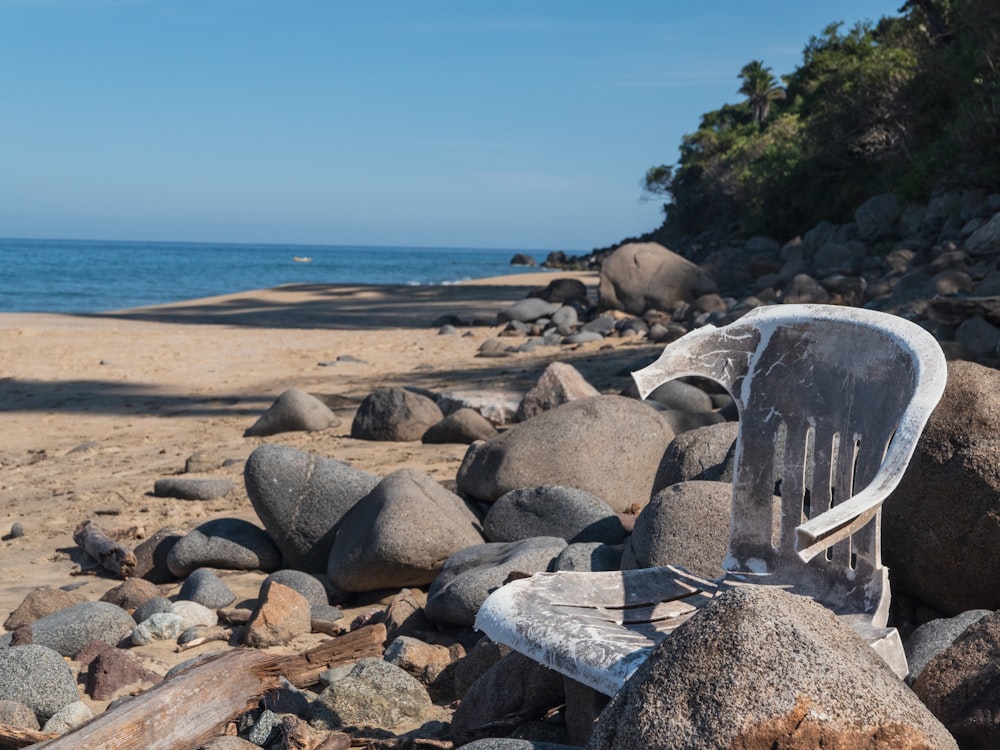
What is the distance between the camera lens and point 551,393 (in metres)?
8.64

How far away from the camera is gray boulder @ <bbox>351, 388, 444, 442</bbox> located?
8641 mm

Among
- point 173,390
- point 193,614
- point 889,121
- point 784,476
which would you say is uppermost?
point 889,121

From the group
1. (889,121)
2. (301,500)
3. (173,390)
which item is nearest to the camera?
(301,500)

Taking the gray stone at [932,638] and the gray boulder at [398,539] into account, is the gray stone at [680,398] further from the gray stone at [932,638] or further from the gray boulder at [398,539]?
the gray stone at [932,638]

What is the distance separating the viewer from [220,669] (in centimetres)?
336

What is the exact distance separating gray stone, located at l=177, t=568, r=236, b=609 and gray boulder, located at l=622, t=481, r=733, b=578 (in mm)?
2252

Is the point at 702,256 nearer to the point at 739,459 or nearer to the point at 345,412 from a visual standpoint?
the point at 345,412

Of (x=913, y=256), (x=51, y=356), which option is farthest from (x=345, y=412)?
(x=913, y=256)

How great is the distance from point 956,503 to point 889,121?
69.9 ft

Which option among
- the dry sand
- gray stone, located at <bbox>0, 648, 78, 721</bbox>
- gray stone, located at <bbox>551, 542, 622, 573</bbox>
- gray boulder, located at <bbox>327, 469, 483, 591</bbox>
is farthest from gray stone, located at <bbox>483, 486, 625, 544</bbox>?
gray stone, located at <bbox>0, 648, 78, 721</bbox>

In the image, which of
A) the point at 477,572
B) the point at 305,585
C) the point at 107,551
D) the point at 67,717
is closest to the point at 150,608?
the point at 305,585

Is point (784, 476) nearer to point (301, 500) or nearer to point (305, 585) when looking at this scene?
point (305, 585)

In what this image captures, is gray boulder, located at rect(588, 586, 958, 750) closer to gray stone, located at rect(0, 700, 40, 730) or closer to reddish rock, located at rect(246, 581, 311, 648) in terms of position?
gray stone, located at rect(0, 700, 40, 730)

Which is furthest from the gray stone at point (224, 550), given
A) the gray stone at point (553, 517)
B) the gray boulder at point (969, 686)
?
the gray boulder at point (969, 686)
